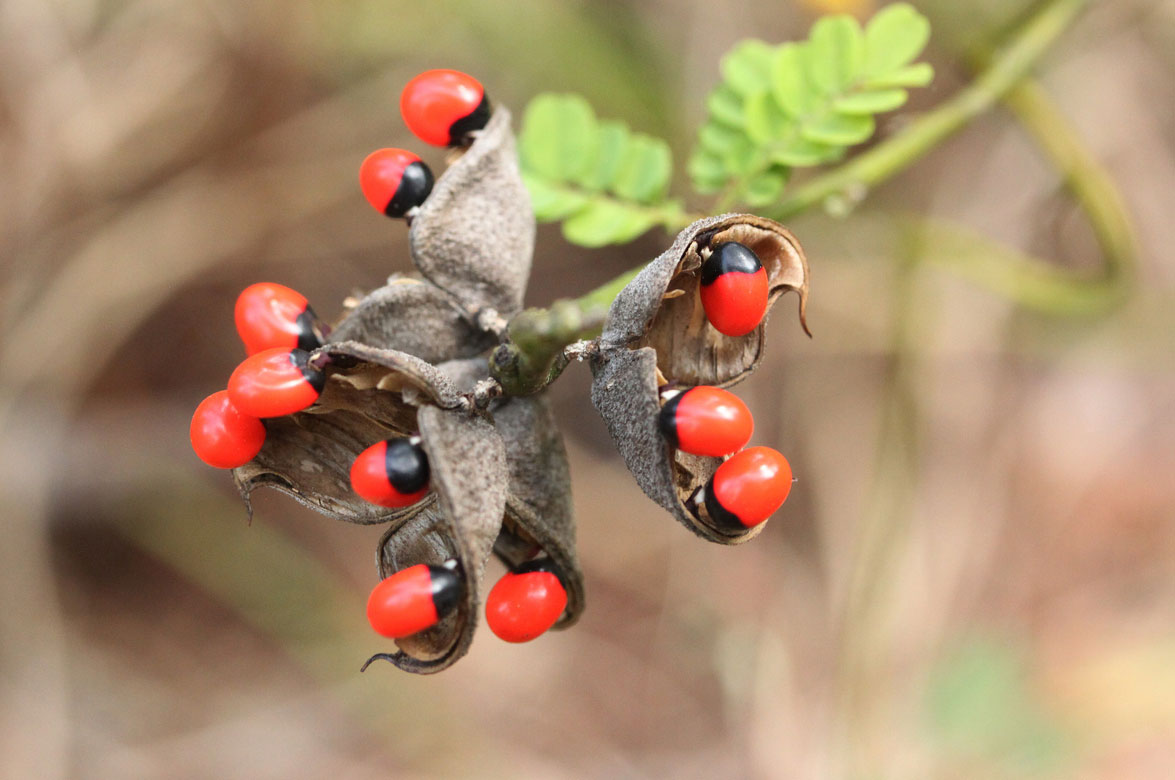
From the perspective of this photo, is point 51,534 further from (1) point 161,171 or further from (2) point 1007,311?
(2) point 1007,311

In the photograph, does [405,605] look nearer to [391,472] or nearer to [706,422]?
[391,472]

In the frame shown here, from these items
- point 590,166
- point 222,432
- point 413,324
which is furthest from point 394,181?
point 590,166

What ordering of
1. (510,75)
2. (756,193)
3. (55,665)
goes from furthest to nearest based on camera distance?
(55,665) < (510,75) < (756,193)

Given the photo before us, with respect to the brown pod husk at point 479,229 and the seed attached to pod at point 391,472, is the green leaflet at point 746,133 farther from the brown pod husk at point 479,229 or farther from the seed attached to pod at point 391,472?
the seed attached to pod at point 391,472

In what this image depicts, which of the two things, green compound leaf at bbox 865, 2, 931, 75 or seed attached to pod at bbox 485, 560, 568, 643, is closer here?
seed attached to pod at bbox 485, 560, 568, 643

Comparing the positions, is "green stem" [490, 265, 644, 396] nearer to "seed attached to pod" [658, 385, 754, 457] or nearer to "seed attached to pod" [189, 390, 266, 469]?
"seed attached to pod" [658, 385, 754, 457]

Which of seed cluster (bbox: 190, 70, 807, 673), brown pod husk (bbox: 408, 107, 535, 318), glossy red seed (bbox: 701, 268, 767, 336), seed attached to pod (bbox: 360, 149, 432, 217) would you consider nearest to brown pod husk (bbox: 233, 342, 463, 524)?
seed cluster (bbox: 190, 70, 807, 673)

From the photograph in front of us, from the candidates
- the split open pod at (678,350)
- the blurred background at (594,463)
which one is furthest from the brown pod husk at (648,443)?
the blurred background at (594,463)

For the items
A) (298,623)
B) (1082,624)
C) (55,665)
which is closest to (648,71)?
(298,623)
